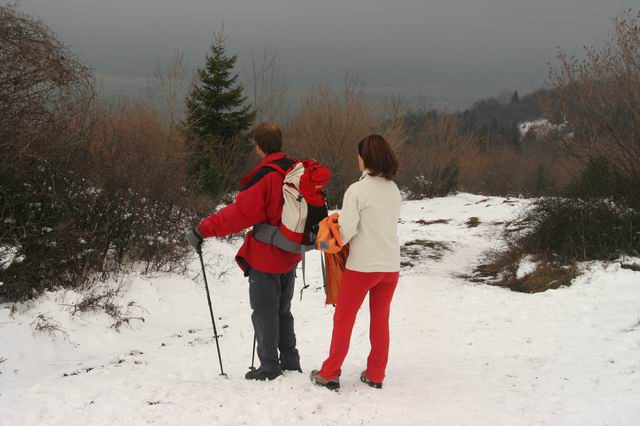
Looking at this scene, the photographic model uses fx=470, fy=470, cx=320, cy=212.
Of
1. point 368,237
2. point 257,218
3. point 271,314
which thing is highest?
point 257,218

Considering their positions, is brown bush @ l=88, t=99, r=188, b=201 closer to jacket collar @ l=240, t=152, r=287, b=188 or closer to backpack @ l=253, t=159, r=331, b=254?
jacket collar @ l=240, t=152, r=287, b=188

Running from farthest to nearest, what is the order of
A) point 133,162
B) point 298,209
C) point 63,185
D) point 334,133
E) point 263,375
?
point 334,133, point 133,162, point 63,185, point 263,375, point 298,209

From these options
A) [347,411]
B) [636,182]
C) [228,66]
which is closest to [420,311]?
[347,411]

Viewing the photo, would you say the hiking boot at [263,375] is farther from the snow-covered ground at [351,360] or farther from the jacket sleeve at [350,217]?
the jacket sleeve at [350,217]

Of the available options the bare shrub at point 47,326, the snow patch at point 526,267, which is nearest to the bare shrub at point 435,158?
the snow patch at point 526,267

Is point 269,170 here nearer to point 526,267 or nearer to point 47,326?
point 47,326

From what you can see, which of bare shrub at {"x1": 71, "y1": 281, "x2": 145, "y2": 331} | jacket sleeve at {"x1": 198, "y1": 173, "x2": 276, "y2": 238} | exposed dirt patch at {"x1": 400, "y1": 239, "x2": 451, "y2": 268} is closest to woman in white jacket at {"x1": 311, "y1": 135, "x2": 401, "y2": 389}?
jacket sleeve at {"x1": 198, "y1": 173, "x2": 276, "y2": 238}

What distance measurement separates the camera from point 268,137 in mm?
3797

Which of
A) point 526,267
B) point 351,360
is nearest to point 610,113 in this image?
point 526,267

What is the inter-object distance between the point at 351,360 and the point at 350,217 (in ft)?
6.54

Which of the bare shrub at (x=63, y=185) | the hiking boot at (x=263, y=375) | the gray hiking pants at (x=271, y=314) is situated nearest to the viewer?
the gray hiking pants at (x=271, y=314)

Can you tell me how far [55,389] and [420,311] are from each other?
496 centimetres

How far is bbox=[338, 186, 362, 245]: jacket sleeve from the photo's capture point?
3512 millimetres

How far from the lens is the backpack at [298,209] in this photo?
3572 mm
